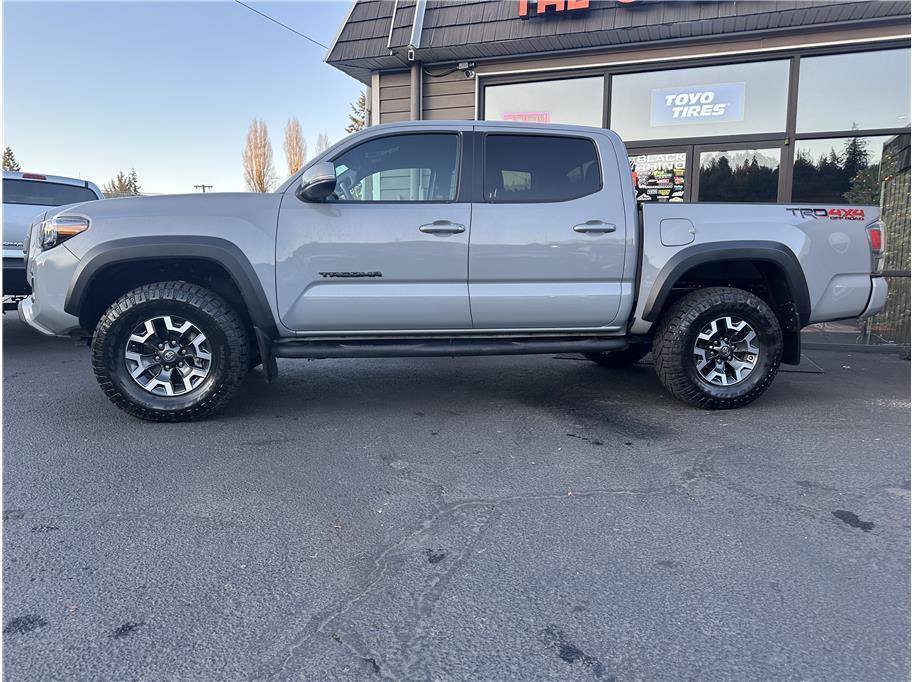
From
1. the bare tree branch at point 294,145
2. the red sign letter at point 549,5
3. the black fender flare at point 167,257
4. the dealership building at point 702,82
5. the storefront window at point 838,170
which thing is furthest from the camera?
the bare tree branch at point 294,145

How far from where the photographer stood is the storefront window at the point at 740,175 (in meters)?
7.96

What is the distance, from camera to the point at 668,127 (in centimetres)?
832

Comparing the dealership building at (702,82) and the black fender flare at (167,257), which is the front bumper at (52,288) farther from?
the dealership building at (702,82)

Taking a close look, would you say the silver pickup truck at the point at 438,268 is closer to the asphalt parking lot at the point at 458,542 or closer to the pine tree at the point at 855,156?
the asphalt parking lot at the point at 458,542

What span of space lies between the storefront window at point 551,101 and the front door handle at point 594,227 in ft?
15.8

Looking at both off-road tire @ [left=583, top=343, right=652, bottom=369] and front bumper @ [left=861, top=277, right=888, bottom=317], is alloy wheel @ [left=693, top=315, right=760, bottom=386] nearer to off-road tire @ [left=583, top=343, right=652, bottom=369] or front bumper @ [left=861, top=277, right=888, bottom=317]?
front bumper @ [left=861, top=277, right=888, bottom=317]

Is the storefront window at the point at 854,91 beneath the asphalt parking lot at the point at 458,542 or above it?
above

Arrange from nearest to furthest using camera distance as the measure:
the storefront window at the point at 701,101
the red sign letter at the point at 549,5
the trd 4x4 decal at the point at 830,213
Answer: the trd 4x4 decal at the point at 830,213 < the red sign letter at the point at 549,5 < the storefront window at the point at 701,101

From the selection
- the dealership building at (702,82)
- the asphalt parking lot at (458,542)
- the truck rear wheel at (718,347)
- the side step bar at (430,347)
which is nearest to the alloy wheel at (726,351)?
the truck rear wheel at (718,347)

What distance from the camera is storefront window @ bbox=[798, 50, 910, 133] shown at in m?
7.44

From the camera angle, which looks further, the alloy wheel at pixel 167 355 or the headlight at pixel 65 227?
the alloy wheel at pixel 167 355

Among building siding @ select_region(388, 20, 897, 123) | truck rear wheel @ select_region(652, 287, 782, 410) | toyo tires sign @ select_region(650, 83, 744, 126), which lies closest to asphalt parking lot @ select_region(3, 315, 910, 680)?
truck rear wheel @ select_region(652, 287, 782, 410)

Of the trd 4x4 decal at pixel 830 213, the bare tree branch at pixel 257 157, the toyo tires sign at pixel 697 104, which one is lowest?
the trd 4x4 decal at pixel 830 213

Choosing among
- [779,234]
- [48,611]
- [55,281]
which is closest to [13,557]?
[48,611]
